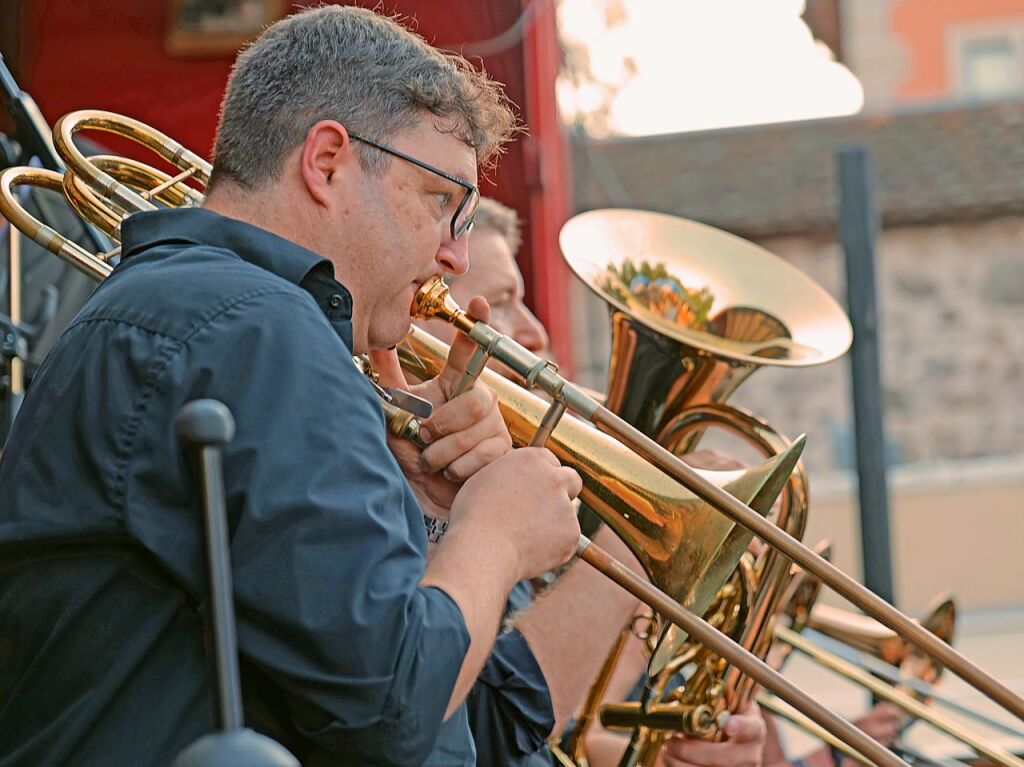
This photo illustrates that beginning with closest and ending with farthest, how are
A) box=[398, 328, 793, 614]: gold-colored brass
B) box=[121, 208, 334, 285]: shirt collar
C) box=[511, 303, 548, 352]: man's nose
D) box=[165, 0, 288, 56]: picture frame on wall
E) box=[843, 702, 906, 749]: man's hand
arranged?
box=[121, 208, 334, 285]: shirt collar → box=[398, 328, 793, 614]: gold-colored brass → box=[511, 303, 548, 352]: man's nose → box=[843, 702, 906, 749]: man's hand → box=[165, 0, 288, 56]: picture frame on wall

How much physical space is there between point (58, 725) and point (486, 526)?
463 mm

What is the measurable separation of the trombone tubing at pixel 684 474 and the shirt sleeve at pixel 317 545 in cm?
62

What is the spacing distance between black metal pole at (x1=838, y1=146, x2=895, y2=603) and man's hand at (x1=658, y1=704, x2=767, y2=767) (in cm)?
169

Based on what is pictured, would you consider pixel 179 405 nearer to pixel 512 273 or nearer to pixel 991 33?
pixel 512 273

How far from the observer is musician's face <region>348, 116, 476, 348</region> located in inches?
71.1

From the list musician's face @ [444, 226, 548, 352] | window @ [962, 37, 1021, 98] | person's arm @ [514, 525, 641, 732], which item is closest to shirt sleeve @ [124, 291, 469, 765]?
person's arm @ [514, 525, 641, 732]

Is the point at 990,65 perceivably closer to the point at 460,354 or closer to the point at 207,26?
the point at 207,26

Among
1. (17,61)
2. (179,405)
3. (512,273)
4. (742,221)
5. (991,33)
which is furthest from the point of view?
(991,33)

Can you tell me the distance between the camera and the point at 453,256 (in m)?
1.94

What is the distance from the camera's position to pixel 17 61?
15.0 feet

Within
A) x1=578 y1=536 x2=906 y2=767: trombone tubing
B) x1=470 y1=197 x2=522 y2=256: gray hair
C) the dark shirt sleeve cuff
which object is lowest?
the dark shirt sleeve cuff

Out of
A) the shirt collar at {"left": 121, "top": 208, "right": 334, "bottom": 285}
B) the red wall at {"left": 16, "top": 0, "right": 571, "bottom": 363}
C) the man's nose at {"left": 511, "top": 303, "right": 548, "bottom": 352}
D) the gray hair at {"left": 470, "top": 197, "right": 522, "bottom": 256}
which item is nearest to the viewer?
the shirt collar at {"left": 121, "top": 208, "right": 334, "bottom": 285}

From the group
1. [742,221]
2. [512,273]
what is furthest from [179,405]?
[742,221]

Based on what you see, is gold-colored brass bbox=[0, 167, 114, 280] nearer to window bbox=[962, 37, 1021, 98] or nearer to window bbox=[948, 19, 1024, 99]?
window bbox=[948, 19, 1024, 99]
